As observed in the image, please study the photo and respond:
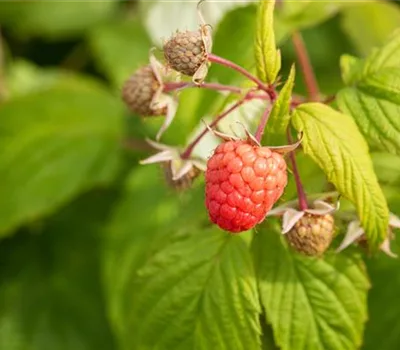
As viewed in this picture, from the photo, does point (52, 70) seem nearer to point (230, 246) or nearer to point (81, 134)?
point (81, 134)

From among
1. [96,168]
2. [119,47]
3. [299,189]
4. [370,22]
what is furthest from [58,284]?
[299,189]

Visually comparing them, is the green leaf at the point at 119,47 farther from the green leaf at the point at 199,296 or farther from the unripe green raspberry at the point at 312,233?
the unripe green raspberry at the point at 312,233

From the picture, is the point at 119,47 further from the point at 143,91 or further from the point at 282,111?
the point at 282,111

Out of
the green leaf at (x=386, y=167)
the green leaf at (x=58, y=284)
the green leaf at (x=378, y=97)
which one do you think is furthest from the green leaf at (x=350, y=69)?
the green leaf at (x=58, y=284)

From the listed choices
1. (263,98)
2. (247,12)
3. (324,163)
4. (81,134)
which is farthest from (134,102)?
(81,134)

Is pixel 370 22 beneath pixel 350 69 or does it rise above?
beneath

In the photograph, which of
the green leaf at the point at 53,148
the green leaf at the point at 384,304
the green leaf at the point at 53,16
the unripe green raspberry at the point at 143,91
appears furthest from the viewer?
the green leaf at the point at 53,16

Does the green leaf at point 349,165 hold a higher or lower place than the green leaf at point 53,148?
higher
